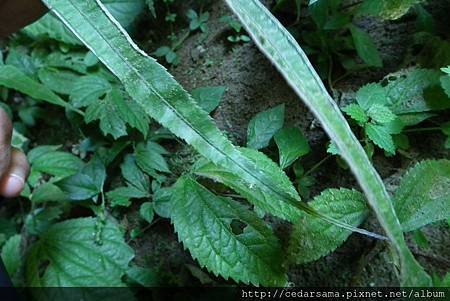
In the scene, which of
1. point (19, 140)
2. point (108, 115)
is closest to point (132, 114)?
point (108, 115)

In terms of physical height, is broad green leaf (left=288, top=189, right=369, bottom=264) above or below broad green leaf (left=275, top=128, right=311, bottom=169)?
below

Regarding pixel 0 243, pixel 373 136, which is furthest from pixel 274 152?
pixel 0 243

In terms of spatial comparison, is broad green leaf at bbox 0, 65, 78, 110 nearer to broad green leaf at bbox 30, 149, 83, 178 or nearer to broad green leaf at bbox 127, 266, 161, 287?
broad green leaf at bbox 30, 149, 83, 178

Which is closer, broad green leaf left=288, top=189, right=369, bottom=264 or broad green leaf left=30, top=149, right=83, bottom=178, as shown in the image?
broad green leaf left=288, top=189, right=369, bottom=264

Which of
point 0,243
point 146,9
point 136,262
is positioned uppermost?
point 146,9

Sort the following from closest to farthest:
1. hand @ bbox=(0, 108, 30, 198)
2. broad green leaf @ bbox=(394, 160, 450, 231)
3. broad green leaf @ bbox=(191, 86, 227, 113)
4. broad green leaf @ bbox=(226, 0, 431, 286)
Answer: broad green leaf @ bbox=(226, 0, 431, 286) → broad green leaf @ bbox=(394, 160, 450, 231) → hand @ bbox=(0, 108, 30, 198) → broad green leaf @ bbox=(191, 86, 227, 113)

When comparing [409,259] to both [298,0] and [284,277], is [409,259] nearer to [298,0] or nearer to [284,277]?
[284,277]

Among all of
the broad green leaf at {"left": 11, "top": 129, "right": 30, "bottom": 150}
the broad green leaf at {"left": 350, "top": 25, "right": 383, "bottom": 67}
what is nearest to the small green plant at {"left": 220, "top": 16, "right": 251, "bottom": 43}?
the broad green leaf at {"left": 350, "top": 25, "right": 383, "bottom": 67}
